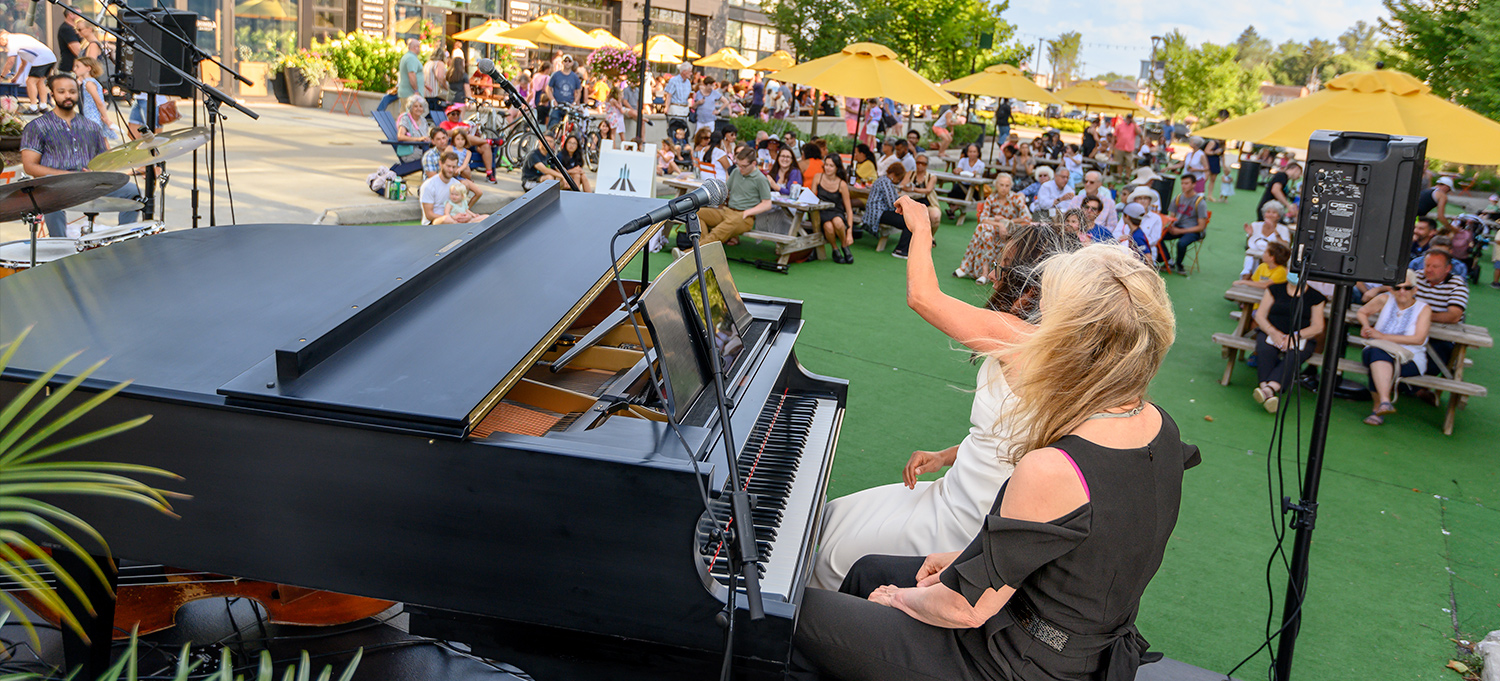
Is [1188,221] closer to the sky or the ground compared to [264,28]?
closer to the ground

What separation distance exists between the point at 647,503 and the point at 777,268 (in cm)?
820

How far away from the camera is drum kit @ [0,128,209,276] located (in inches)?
150

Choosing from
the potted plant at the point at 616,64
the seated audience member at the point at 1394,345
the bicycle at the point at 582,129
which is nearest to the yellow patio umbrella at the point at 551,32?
the bicycle at the point at 582,129

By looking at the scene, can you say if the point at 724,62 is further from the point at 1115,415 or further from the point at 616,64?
the point at 1115,415

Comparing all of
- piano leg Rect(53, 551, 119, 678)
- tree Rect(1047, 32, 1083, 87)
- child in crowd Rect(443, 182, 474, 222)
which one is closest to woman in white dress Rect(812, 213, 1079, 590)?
piano leg Rect(53, 551, 119, 678)

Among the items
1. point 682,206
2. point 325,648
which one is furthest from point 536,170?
point 682,206

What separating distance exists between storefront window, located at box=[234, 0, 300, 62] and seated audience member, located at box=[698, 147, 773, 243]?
1725 centimetres

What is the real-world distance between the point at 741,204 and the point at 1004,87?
961cm

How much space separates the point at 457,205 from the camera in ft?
32.3

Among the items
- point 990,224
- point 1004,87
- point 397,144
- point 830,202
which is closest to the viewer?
point 990,224

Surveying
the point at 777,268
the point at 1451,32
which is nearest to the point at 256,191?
the point at 777,268

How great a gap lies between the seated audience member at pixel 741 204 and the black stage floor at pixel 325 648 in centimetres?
727

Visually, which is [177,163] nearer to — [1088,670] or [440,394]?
[440,394]

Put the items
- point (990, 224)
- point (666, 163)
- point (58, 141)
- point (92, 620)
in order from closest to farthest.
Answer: point (92, 620)
point (58, 141)
point (990, 224)
point (666, 163)
